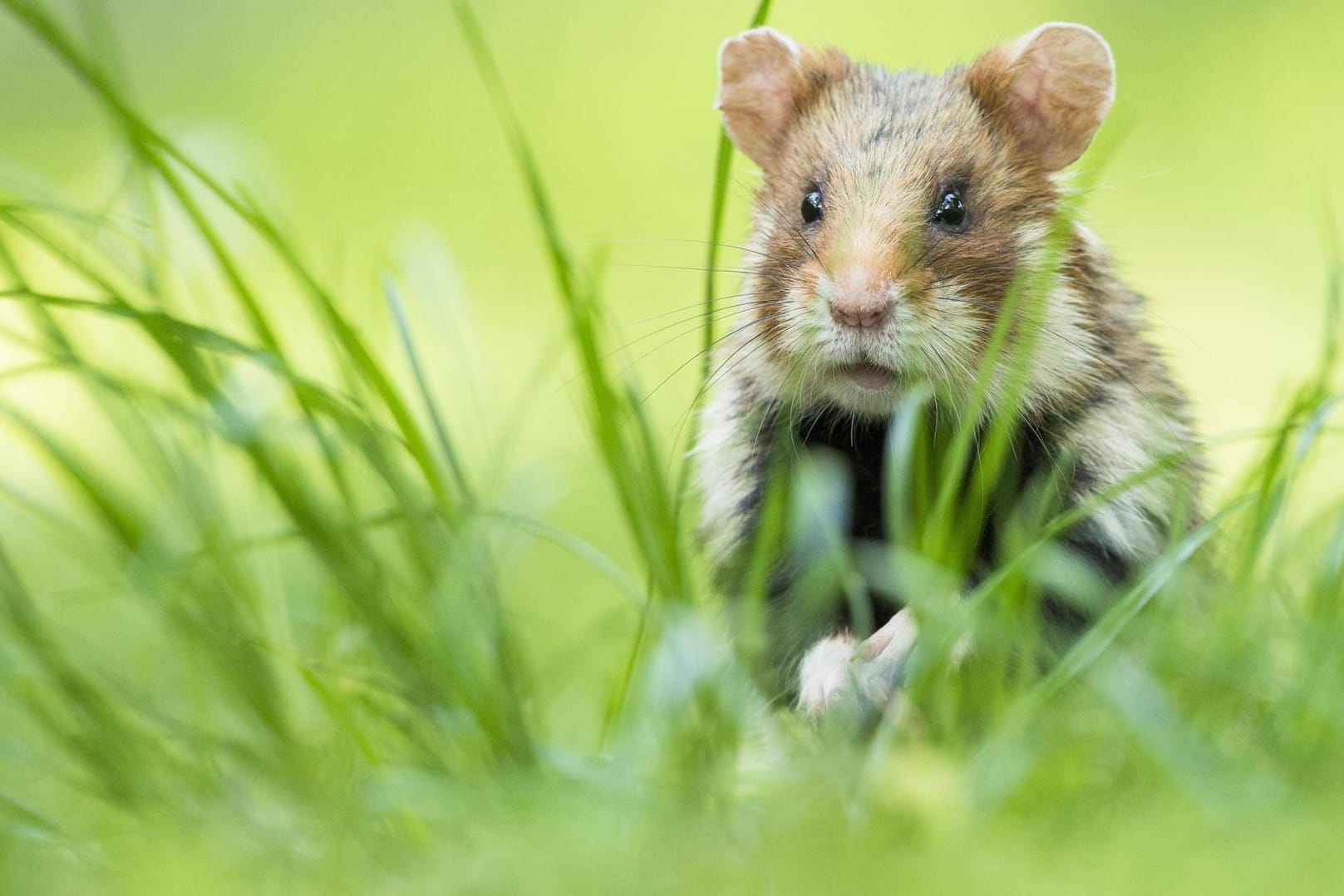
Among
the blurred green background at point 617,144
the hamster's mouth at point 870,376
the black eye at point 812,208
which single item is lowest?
the blurred green background at point 617,144

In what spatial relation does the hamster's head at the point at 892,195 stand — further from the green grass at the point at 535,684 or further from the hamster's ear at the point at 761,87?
the green grass at the point at 535,684

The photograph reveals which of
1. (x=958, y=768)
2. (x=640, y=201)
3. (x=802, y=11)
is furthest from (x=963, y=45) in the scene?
(x=958, y=768)

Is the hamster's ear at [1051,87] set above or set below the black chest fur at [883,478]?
above

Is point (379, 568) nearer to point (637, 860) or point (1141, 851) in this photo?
point (637, 860)

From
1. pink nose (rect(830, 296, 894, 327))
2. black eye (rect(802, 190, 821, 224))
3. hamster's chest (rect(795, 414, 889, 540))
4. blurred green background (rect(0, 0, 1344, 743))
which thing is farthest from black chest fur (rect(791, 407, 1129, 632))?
blurred green background (rect(0, 0, 1344, 743))

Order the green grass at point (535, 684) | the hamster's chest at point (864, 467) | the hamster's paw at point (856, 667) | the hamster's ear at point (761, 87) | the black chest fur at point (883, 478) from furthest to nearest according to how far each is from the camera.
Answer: the hamster's ear at point (761, 87) → the hamster's chest at point (864, 467) → the black chest fur at point (883, 478) → the hamster's paw at point (856, 667) → the green grass at point (535, 684)

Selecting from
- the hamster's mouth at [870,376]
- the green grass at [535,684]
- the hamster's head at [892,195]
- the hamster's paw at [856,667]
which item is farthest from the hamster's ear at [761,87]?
the hamster's paw at [856,667]

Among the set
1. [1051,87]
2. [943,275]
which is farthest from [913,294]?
[1051,87]
